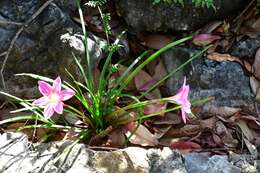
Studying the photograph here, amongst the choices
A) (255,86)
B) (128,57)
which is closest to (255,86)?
(255,86)

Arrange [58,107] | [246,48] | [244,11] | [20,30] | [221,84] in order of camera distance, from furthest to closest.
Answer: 1. [244,11]
2. [246,48]
3. [221,84]
4. [20,30]
5. [58,107]

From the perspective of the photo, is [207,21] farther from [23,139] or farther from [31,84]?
Result: [23,139]

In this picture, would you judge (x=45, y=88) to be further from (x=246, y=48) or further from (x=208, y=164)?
(x=246, y=48)

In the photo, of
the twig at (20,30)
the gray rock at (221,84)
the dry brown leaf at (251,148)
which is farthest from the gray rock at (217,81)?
the twig at (20,30)

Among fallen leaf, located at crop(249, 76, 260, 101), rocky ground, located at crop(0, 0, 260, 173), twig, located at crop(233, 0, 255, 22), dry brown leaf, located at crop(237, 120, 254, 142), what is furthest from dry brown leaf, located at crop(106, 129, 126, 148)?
twig, located at crop(233, 0, 255, 22)

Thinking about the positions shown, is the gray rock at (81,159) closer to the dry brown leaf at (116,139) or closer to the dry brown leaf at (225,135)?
the dry brown leaf at (116,139)

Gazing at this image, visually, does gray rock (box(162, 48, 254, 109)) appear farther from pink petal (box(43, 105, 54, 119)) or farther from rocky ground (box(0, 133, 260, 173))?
pink petal (box(43, 105, 54, 119))
